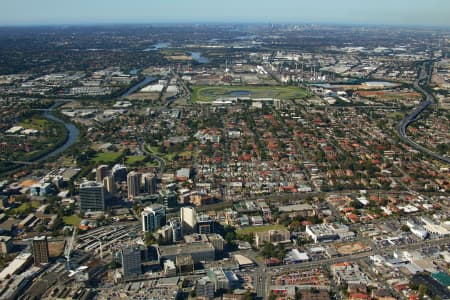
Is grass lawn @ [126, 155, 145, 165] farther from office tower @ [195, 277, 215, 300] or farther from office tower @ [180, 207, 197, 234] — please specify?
office tower @ [195, 277, 215, 300]

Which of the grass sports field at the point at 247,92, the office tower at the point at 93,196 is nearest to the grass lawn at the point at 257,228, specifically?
the office tower at the point at 93,196

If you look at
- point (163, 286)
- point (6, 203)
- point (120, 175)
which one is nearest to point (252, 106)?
point (120, 175)

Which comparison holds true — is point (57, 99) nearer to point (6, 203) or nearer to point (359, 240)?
point (6, 203)

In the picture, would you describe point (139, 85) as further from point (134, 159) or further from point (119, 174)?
point (119, 174)

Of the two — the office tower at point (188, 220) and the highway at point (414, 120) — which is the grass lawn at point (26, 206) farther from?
the highway at point (414, 120)

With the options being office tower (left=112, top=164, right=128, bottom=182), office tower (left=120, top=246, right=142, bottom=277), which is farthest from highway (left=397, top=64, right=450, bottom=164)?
office tower (left=120, top=246, right=142, bottom=277)
